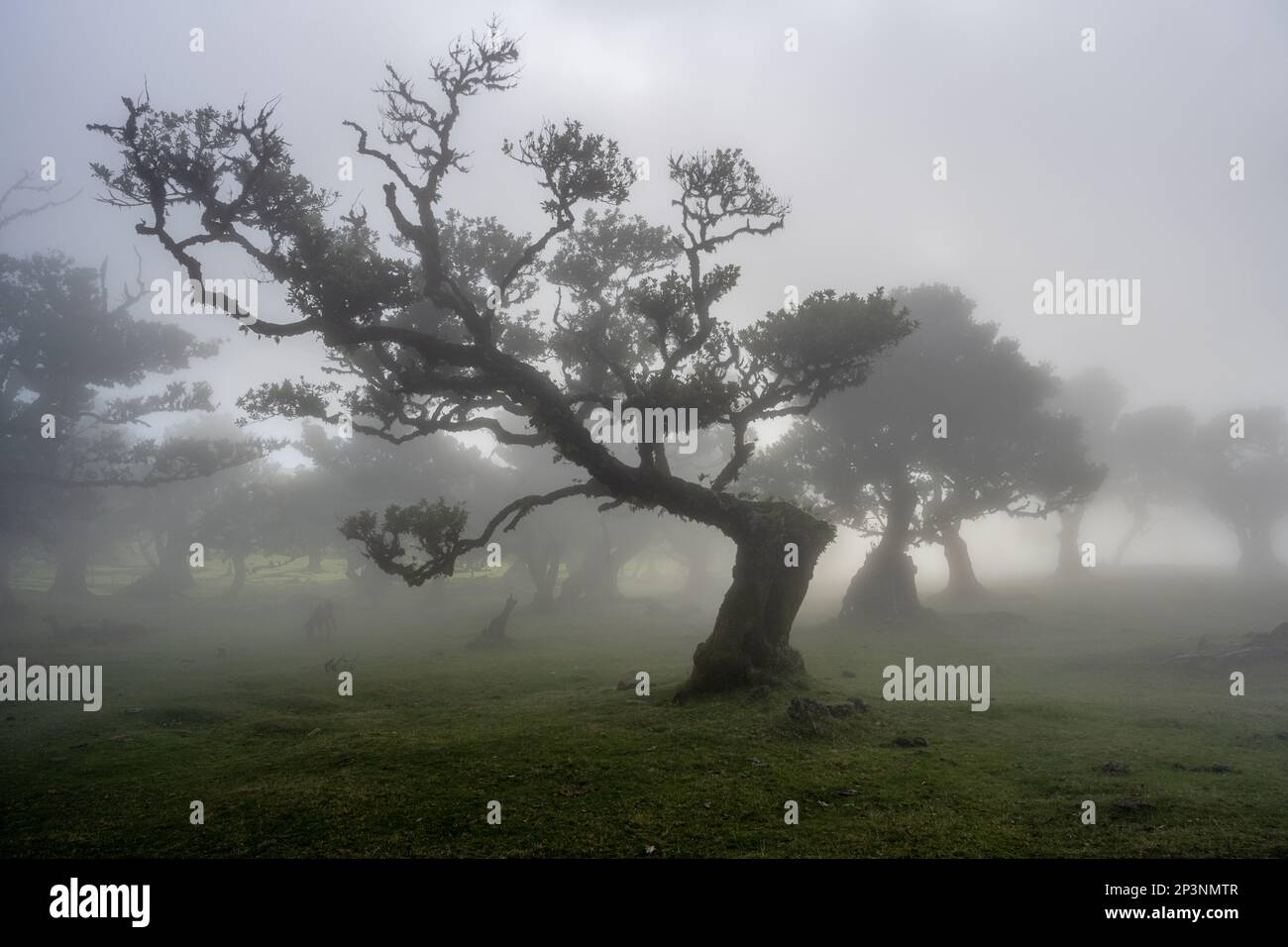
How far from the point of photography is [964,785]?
384 inches

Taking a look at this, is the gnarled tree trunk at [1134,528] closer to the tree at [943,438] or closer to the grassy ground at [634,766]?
the tree at [943,438]

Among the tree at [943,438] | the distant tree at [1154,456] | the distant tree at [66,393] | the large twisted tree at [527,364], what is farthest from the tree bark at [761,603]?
the distant tree at [1154,456]

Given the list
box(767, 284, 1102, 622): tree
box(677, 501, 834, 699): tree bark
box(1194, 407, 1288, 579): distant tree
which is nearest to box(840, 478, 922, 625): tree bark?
box(767, 284, 1102, 622): tree

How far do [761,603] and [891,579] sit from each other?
81.7 feet

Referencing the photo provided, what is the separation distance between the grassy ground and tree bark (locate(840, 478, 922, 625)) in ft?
41.9

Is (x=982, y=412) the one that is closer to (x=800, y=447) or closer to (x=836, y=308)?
(x=800, y=447)

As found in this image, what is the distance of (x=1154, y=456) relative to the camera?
221 feet

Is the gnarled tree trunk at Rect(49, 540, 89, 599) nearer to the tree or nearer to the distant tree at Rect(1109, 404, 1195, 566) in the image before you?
the tree

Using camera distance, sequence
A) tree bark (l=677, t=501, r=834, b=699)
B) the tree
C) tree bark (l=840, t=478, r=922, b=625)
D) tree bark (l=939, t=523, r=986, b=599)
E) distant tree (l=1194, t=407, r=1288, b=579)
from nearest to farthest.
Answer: tree bark (l=677, t=501, r=834, b=699)
tree bark (l=840, t=478, r=922, b=625)
the tree
tree bark (l=939, t=523, r=986, b=599)
distant tree (l=1194, t=407, r=1288, b=579)

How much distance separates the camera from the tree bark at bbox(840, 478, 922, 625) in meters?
38.5

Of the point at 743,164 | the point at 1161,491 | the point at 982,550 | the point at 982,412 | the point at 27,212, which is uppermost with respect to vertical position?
the point at 27,212
